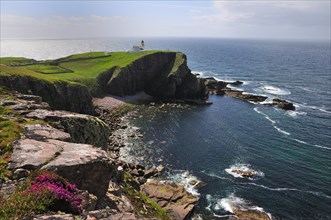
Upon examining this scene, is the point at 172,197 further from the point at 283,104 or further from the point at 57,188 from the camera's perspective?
the point at 283,104

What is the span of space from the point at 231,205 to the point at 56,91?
46411 mm

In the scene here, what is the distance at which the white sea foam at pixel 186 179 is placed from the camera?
44.8 m

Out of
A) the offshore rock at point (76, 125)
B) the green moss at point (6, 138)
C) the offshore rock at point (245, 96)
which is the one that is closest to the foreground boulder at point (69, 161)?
the green moss at point (6, 138)

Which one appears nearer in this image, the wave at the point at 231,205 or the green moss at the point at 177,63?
the wave at the point at 231,205

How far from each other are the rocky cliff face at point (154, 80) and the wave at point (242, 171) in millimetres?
50097

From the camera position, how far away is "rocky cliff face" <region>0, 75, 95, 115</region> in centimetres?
5466

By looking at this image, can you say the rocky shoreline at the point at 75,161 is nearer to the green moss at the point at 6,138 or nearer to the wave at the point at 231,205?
the green moss at the point at 6,138

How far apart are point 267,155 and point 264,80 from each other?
8854cm

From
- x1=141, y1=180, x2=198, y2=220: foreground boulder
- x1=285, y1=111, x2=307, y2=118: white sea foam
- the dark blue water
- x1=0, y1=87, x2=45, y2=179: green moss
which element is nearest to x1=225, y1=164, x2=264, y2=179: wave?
the dark blue water

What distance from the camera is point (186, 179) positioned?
47500 mm

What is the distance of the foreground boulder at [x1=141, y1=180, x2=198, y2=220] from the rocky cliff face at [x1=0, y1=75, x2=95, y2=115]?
2945 centimetres

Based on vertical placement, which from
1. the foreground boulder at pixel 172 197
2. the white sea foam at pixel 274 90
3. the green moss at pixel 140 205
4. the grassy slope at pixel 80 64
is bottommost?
Answer: the foreground boulder at pixel 172 197

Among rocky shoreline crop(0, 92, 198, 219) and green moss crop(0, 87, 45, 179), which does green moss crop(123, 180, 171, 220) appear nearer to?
rocky shoreline crop(0, 92, 198, 219)

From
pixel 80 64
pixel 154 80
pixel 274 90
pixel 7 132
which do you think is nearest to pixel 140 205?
pixel 7 132
